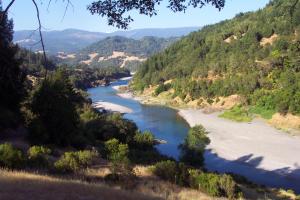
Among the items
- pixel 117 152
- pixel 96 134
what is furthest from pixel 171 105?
pixel 117 152

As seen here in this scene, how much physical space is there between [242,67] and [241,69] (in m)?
0.64

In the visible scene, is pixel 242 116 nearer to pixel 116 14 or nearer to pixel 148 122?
pixel 148 122

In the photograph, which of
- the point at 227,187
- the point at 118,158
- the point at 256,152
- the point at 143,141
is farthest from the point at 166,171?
the point at 256,152

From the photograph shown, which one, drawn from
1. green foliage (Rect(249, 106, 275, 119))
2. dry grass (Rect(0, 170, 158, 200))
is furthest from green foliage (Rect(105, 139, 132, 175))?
green foliage (Rect(249, 106, 275, 119))

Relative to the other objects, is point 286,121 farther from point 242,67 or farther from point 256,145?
point 242,67

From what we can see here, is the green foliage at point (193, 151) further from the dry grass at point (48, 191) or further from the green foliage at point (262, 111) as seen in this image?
the dry grass at point (48, 191)

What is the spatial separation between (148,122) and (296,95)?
3046cm

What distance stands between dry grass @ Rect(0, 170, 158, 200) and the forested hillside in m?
68.2

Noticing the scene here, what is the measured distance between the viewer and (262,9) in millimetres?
154375

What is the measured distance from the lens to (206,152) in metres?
63.1

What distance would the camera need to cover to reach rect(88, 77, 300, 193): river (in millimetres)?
48719

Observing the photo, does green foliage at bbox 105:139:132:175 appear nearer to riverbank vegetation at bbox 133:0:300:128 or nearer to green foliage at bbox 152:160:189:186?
green foliage at bbox 152:160:189:186

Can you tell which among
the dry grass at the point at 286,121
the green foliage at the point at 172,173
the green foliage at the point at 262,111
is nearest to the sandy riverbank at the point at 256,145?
the dry grass at the point at 286,121

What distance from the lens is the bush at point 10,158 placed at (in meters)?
21.1
